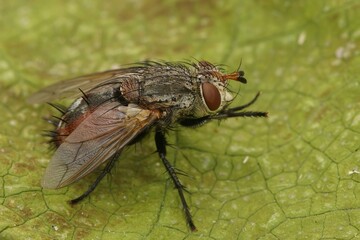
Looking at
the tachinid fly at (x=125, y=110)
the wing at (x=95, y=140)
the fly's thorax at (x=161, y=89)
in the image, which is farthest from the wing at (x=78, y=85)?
the wing at (x=95, y=140)

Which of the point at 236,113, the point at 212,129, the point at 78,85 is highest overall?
the point at 78,85

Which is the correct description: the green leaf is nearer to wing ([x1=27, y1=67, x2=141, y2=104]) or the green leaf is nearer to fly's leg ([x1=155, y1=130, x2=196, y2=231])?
fly's leg ([x1=155, y1=130, x2=196, y2=231])

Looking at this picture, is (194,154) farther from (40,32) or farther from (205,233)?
(40,32)

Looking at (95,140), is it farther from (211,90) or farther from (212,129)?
(212,129)

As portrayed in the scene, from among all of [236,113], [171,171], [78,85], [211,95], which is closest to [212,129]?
[236,113]

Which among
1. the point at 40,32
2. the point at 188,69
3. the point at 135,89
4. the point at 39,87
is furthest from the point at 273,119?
the point at 40,32

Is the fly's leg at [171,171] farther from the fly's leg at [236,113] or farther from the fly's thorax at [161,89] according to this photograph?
the fly's leg at [236,113]
